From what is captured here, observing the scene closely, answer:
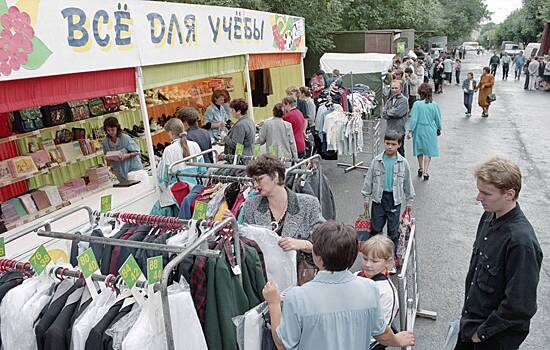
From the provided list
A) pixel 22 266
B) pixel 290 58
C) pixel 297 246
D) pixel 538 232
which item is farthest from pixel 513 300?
pixel 290 58

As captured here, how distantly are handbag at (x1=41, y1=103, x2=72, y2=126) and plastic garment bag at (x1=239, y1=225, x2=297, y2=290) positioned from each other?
4.10m

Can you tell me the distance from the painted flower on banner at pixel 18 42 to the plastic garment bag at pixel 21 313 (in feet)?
7.86

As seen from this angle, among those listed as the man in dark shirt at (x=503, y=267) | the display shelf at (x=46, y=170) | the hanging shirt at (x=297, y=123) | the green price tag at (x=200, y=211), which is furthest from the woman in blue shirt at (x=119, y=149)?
the man in dark shirt at (x=503, y=267)

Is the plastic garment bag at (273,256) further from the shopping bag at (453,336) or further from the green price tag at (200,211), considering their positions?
the shopping bag at (453,336)

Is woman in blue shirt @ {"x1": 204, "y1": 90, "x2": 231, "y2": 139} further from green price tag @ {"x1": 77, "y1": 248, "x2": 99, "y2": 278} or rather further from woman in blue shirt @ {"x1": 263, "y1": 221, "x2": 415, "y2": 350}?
woman in blue shirt @ {"x1": 263, "y1": 221, "x2": 415, "y2": 350}

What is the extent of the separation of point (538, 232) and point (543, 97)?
16.2m

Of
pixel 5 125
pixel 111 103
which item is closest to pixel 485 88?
pixel 111 103

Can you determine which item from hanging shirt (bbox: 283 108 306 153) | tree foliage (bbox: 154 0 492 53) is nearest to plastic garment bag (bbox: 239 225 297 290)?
hanging shirt (bbox: 283 108 306 153)

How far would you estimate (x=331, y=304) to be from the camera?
6.89 feet

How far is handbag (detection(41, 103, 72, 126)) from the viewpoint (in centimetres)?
599

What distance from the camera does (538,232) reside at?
639 cm

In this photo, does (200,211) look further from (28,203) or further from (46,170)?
(46,170)

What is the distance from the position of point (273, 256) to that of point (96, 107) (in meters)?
4.77

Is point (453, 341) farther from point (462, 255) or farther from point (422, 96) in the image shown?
point (422, 96)
